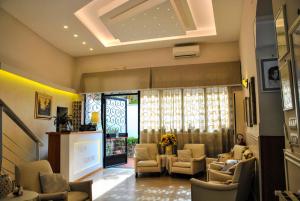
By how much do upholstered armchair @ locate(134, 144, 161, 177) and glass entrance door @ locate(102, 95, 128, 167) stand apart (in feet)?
5.34

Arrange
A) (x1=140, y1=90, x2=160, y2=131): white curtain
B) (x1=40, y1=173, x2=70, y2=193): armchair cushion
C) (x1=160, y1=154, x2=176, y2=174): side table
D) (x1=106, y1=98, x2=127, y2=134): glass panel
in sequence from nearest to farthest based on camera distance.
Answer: (x1=40, y1=173, x2=70, y2=193): armchair cushion, (x1=160, y1=154, x2=176, y2=174): side table, (x1=140, y1=90, x2=160, y2=131): white curtain, (x1=106, y1=98, x2=127, y2=134): glass panel

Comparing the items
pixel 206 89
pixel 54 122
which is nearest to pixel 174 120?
pixel 206 89

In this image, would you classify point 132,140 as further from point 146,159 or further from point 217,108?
point 217,108

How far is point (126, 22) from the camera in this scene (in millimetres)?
5512

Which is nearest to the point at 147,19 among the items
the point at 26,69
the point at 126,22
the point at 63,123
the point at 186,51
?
the point at 126,22

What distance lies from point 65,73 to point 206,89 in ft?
14.4

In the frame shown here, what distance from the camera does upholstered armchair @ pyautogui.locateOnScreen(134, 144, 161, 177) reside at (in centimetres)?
613

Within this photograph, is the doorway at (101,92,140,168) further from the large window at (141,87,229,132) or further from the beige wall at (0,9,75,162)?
the beige wall at (0,9,75,162)

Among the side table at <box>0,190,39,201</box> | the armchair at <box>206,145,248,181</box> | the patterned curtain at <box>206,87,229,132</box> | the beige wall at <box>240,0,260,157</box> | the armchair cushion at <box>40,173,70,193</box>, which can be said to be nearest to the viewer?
the side table at <box>0,190,39,201</box>

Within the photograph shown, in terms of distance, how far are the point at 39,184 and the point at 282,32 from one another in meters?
3.37

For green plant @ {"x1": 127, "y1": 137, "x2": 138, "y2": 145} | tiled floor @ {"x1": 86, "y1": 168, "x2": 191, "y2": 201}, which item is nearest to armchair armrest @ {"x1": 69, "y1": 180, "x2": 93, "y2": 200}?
tiled floor @ {"x1": 86, "y1": 168, "x2": 191, "y2": 201}

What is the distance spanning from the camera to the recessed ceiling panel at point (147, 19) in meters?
4.87

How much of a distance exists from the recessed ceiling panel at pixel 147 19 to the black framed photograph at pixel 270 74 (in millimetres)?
2278

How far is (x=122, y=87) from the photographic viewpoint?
7281mm
